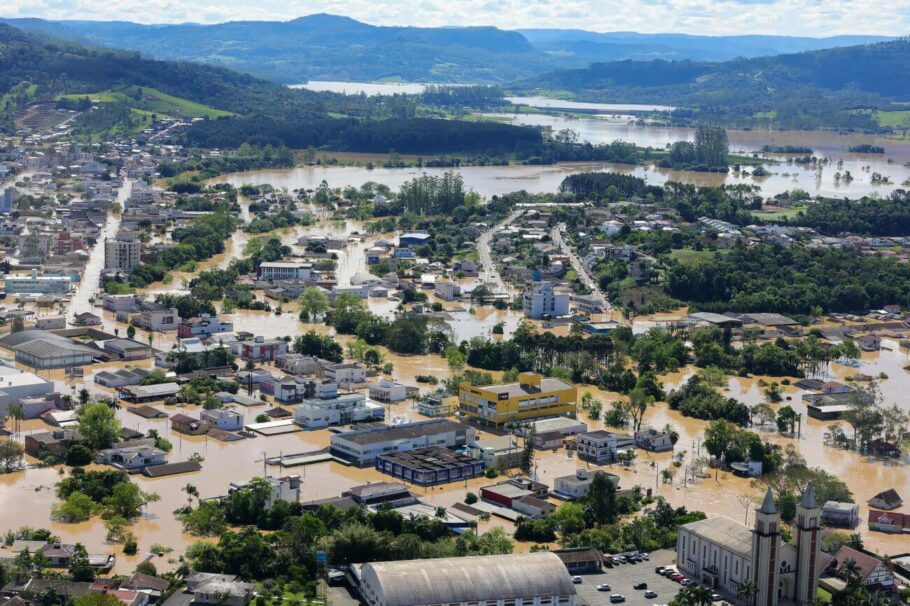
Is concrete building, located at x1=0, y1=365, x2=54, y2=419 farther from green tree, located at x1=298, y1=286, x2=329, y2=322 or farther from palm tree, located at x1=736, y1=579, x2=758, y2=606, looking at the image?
palm tree, located at x1=736, y1=579, x2=758, y2=606

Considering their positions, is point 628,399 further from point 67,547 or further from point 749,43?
point 749,43

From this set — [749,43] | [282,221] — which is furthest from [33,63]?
[749,43]

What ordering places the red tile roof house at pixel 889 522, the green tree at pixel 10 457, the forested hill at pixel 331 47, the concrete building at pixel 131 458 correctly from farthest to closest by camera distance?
the forested hill at pixel 331 47 → the concrete building at pixel 131 458 → the green tree at pixel 10 457 → the red tile roof house at pixel 889 522

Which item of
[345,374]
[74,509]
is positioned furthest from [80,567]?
[345,374]

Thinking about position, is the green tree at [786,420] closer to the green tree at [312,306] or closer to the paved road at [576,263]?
the paved road at [576,263]

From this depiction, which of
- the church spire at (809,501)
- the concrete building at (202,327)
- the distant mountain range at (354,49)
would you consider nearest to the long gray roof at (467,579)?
the church spire at (809,501)

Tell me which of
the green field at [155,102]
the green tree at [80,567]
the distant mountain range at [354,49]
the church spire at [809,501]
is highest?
the distant mountain range at [354,49]
